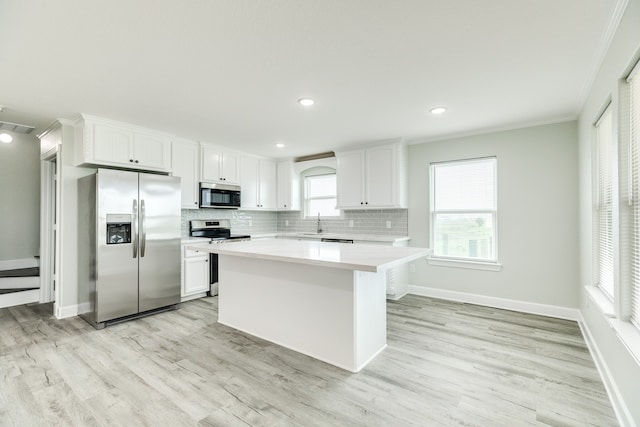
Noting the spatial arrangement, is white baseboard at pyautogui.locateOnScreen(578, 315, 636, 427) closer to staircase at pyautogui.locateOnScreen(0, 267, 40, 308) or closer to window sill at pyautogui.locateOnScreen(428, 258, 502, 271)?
window sill at pyautogui.locateOnScreen(428, 258, 502, 271)

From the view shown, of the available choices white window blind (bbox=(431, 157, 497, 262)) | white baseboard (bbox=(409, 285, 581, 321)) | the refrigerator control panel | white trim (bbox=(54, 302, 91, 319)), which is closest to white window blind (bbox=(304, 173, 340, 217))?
white window blind (bbox=(431, 157, 497, 262))

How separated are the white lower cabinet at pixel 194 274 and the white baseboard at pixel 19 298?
82.6 inches

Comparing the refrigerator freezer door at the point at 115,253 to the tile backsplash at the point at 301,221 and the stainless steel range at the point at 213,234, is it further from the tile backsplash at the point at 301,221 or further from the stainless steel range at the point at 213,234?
Result: the tile backsplash at the point at 301,221

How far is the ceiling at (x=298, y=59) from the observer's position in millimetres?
1734

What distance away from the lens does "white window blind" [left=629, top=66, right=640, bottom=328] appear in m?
1.69

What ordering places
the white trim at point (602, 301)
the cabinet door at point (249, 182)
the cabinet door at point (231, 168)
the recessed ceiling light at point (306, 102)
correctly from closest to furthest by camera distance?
the white trim at point (602, 301) < the recessed ceiling light at point (306, 102) < the cabinet door at point (231, 168) < the cabinet door at point (249, 182)

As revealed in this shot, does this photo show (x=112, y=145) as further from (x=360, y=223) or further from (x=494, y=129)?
(x=494, y=129)

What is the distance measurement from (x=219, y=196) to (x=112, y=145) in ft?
5.56

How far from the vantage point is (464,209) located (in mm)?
4324

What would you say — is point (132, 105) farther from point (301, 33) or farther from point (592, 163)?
point (592, 163)

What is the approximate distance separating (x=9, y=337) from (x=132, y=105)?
2.63 metres

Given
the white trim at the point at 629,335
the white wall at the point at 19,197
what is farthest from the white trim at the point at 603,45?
the white wall at the point at 19,197

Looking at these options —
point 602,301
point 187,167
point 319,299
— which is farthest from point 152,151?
point 602,301

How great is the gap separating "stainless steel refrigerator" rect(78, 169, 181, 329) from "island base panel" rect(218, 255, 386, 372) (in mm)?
1179
